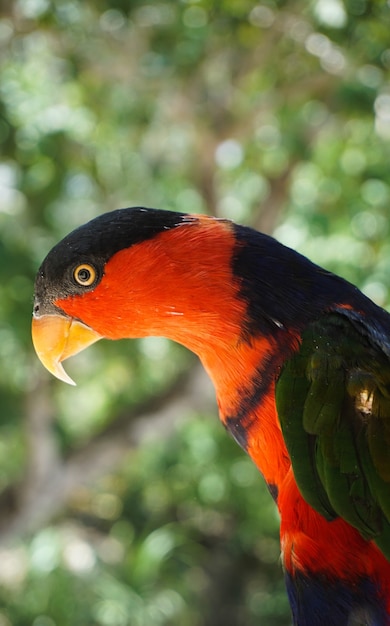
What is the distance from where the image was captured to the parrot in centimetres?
74

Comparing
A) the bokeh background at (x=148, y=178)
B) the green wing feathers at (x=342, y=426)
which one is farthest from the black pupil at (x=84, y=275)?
the bokeh background at (x=148, y=178)

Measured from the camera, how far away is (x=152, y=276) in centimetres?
83

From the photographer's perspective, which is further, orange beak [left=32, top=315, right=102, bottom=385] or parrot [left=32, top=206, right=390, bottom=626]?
orange beak [left=32, top=315, right=102, bottom=385]

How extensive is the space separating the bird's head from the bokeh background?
130cm

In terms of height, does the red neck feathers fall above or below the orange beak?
above

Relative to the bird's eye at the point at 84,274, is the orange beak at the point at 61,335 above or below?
below

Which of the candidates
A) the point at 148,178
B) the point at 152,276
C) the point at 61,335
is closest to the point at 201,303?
the point at 152,276

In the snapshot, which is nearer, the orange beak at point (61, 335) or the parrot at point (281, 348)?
A: the parrot at point (281, 348)

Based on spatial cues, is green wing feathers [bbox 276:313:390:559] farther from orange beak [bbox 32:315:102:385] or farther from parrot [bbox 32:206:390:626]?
orange beak [bbox 32:315:102:385]

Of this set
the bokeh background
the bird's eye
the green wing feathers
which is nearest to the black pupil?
the bird's eye

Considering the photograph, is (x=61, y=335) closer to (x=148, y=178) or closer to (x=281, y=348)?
(x=281, y=348)

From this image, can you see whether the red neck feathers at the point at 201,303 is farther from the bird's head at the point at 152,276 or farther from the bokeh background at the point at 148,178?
the bokeh background at the point at 148,178

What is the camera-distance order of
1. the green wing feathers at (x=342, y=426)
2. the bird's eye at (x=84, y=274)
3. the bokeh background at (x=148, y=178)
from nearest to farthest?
the green wing feathers at (x=342, y=426), the bird's eye at (x=84, y=274), the bokeh background at (x=148, y=178)

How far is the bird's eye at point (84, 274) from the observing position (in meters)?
0.84
